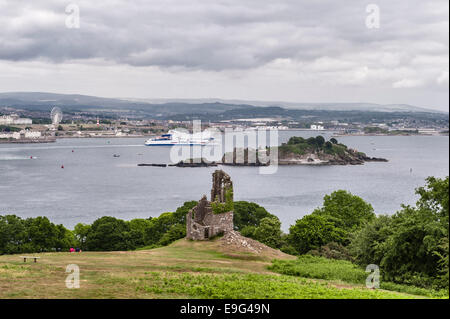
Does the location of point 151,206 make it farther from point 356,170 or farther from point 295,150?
point 295,150

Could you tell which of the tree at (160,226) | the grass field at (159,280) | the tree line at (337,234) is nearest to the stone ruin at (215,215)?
the tree line at (337,234)

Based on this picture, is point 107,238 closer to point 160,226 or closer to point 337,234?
point 160,226

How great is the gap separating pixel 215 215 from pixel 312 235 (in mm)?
8643

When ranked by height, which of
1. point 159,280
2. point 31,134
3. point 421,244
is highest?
point 31,134

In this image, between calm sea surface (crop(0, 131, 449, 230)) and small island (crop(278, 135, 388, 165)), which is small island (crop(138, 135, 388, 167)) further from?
calm sea surface (crop(0, 131, 449, 230))

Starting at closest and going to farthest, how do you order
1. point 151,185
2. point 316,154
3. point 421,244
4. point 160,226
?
point 421,244, point 160,226, point 151,185, point 316,154

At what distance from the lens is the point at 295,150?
156 meters

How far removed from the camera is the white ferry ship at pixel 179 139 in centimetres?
17175

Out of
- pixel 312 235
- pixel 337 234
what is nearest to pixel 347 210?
pixel 337 234

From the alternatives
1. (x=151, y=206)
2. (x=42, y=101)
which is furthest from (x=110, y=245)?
(x=42, y=101)

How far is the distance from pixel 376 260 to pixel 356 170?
114 metres

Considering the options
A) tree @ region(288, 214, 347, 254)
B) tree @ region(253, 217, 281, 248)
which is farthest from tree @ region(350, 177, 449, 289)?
tree @ region(253, 217, 281, 248)

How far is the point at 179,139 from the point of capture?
563 ft

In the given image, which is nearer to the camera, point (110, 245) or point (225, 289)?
point (225, 289)
